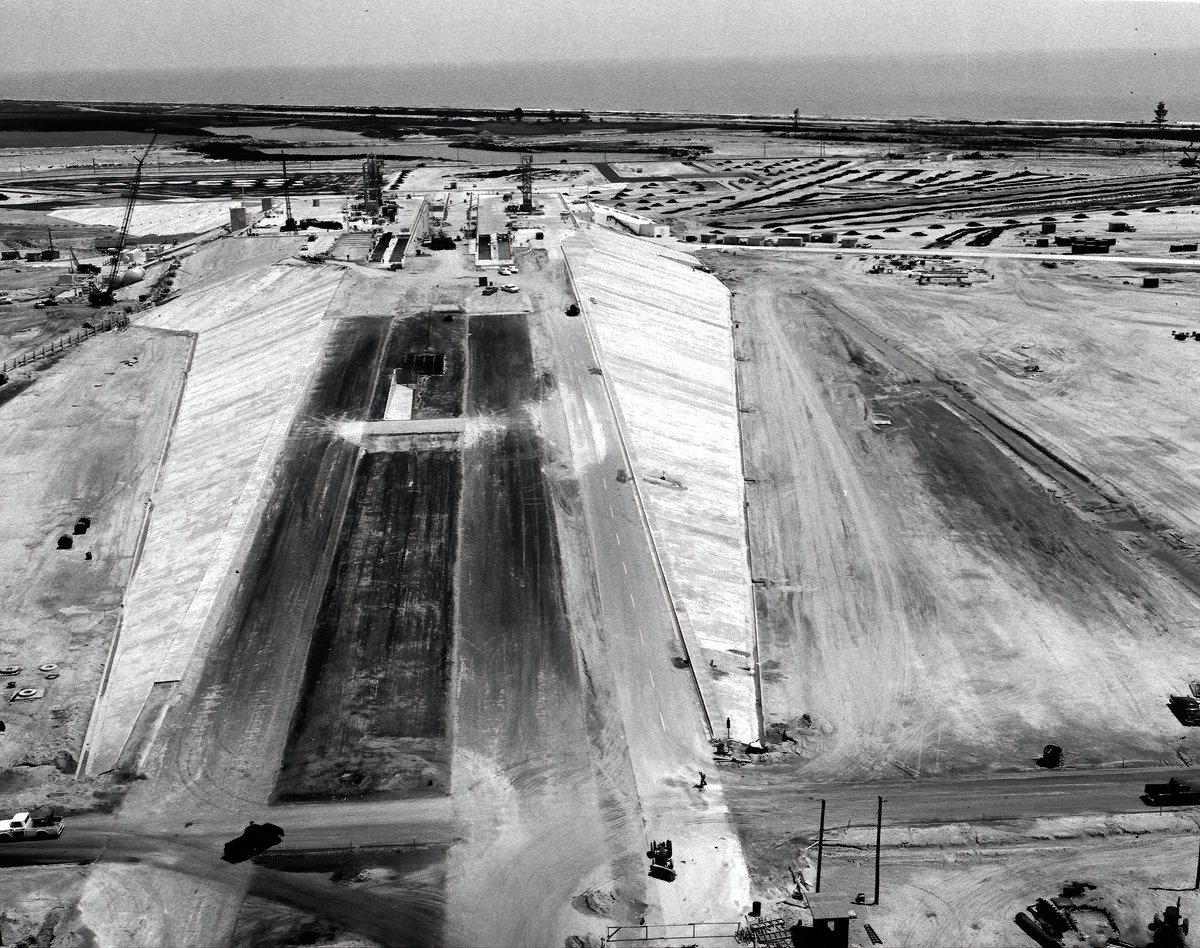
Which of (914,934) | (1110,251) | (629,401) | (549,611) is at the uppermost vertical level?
(1110,251)

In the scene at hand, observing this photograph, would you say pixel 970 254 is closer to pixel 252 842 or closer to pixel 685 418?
pixel 685 418

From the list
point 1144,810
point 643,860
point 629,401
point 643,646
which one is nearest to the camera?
point 643,860

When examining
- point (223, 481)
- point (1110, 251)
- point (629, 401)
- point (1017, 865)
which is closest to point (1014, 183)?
point (1110, 251)

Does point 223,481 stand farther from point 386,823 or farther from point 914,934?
point 914,934

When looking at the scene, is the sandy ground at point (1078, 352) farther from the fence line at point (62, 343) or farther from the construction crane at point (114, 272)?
the construction crane at point (114, 272)

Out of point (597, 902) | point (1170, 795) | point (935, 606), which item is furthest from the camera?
point (935, 606)

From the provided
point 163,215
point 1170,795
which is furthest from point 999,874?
point 163,215

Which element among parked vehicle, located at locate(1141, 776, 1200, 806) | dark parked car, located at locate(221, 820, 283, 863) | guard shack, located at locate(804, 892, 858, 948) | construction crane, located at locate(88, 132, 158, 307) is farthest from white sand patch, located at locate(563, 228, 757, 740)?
construction crane, located at locate(88, 132, 158, 307)
